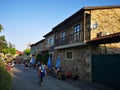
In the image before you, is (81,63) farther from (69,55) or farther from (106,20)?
(106,20)

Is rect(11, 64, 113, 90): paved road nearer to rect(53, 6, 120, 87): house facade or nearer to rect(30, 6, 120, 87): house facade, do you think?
rect(30, 6, 120, 87): house facade

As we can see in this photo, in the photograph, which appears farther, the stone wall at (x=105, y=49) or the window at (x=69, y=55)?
the window at (x=69, y=55)

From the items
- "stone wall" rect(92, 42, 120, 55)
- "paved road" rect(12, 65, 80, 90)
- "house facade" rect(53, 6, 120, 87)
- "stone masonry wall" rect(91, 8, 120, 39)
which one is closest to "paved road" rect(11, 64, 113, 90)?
"paved road" rect(12, 65, 80, 90)

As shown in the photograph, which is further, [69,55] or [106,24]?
[69,55]

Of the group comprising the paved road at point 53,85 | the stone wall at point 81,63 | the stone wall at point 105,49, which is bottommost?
the paved road at point 53,85

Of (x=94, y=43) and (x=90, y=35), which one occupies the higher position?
(x=90, y=35)

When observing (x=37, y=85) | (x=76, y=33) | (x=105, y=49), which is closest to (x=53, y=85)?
(x=37, y=85)

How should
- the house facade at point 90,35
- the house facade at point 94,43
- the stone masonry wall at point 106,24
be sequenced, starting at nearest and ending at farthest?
the house facade at point 94,43, the house facade at point 90,35, the stone masonry wall at point 106,24

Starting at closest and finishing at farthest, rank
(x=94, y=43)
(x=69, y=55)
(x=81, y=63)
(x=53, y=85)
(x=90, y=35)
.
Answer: (x=53, y=85) → (x=94, y=43) → (x=90, y=35) → (x=81, y=63) → (x=69, y=55)

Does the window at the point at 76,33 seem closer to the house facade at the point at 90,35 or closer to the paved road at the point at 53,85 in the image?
the house facade at the point at 90,35

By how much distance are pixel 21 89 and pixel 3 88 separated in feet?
17.1

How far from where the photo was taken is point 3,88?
6.61 m

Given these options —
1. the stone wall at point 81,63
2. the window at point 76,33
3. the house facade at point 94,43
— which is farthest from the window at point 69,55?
the window at point 76,33

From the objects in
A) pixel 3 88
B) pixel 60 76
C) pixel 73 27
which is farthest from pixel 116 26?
pixel 3 88
